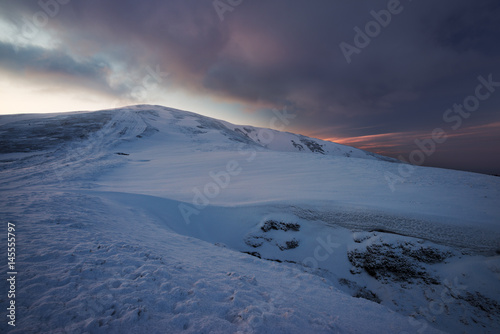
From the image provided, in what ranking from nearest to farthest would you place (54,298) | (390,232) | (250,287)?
(54,298) → (250,287) → (390,232)

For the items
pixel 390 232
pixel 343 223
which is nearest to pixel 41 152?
pixel 343 223

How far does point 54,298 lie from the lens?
93.3 inches

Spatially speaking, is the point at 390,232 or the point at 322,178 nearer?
the point at 390,232

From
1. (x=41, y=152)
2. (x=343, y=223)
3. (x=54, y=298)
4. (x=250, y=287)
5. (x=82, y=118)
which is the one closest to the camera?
(x=54, y=298)

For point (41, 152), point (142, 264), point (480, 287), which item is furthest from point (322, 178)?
point (41, 152)

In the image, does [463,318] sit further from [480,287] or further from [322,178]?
[322,178]

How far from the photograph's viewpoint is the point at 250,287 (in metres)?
3.46

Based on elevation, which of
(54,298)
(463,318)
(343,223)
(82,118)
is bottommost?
(463,318)

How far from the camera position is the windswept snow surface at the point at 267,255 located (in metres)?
2.56

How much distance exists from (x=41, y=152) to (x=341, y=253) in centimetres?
2771

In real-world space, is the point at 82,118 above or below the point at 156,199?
above

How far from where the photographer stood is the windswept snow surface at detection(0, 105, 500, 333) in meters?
2.56

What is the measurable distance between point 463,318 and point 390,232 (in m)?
2.14

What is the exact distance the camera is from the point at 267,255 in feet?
20.4
